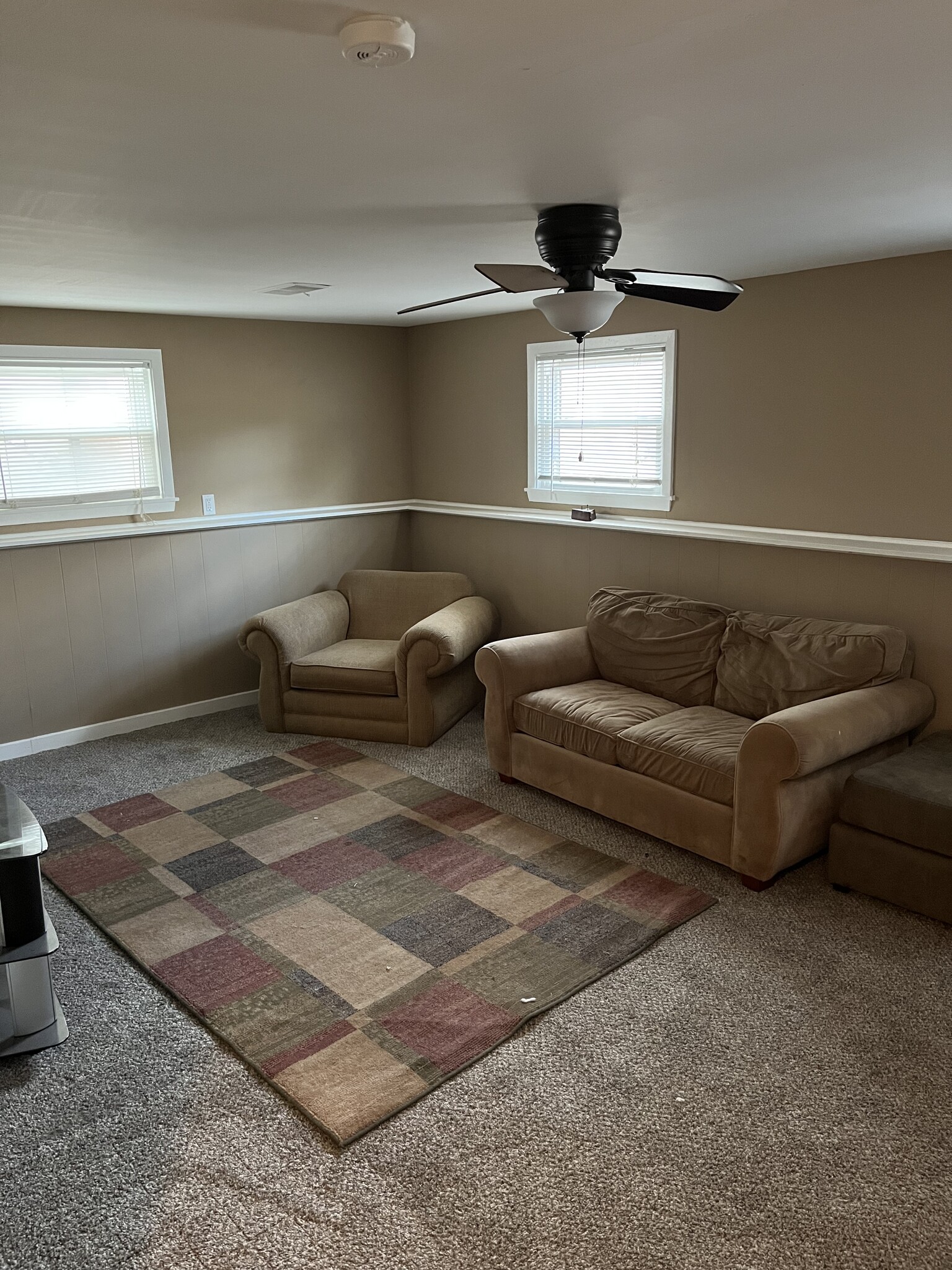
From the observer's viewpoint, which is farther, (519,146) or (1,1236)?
(519,146)

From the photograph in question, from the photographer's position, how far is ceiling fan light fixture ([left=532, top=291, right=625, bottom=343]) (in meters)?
2.88

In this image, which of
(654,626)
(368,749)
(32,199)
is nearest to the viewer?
(32,199)

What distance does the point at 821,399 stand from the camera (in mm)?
4016

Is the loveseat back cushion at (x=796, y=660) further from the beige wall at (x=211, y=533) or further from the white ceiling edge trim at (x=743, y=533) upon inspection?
the beige wall at (x=211, y=533)

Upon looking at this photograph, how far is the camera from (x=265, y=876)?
350 cm

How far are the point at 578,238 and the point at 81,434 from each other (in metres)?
3.17

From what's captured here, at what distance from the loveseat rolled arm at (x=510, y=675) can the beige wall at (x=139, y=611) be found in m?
1.91

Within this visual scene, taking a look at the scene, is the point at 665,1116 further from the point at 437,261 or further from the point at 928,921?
the point at 437,261

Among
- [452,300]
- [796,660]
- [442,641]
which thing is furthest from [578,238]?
[442,641]

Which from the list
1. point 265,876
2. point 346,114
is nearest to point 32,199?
point 346,114

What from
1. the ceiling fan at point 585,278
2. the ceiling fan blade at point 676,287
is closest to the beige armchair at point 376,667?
the ceiling fan at point 585,278

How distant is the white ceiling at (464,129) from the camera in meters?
1.46

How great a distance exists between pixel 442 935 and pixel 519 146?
2328 millimetres

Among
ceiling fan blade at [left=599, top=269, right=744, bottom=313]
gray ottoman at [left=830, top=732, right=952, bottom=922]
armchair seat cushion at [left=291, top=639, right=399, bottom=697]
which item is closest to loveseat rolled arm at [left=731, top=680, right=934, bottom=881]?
gray ottoman at [left=830, top=732, right=952, bottom=922]
